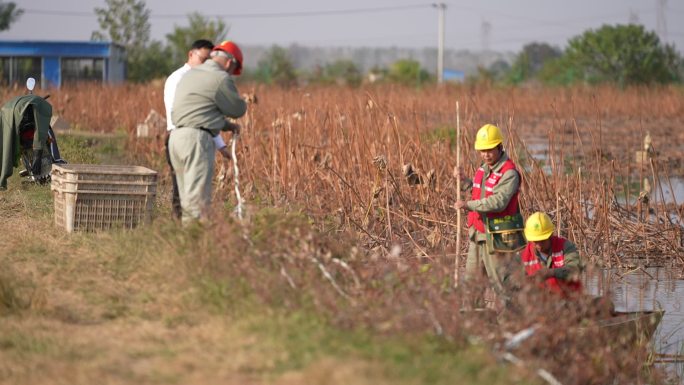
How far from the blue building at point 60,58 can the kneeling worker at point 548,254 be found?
35.4 metres

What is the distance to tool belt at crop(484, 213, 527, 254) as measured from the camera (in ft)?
28.3

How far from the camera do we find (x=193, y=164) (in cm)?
860

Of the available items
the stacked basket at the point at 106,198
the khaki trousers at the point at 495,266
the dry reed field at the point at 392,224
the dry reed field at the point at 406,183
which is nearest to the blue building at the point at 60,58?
the dry reed field at the point at 392,224

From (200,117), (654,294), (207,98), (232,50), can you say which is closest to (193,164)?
(200,117)

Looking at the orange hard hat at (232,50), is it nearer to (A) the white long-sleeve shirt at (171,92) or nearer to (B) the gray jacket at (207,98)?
(B) the gray jacket at (207,98)

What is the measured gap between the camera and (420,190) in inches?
458

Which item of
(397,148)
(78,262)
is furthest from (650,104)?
(78,262)

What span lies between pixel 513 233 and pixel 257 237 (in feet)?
6.64

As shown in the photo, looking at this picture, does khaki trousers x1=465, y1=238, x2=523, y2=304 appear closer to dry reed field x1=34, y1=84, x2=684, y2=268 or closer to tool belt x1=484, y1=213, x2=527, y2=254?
tool belt x1=484, y1=213, x2=527, y2=254

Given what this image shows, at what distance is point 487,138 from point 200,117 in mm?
2074

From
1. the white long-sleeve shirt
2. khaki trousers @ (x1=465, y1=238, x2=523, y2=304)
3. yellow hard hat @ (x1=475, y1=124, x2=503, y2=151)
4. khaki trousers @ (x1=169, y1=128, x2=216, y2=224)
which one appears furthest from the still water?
the white long-sleeve shirt

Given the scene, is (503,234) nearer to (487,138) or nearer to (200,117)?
(487,138)

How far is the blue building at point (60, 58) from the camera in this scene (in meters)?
42.7

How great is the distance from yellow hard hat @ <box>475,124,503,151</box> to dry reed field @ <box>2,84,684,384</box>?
2.58ft
